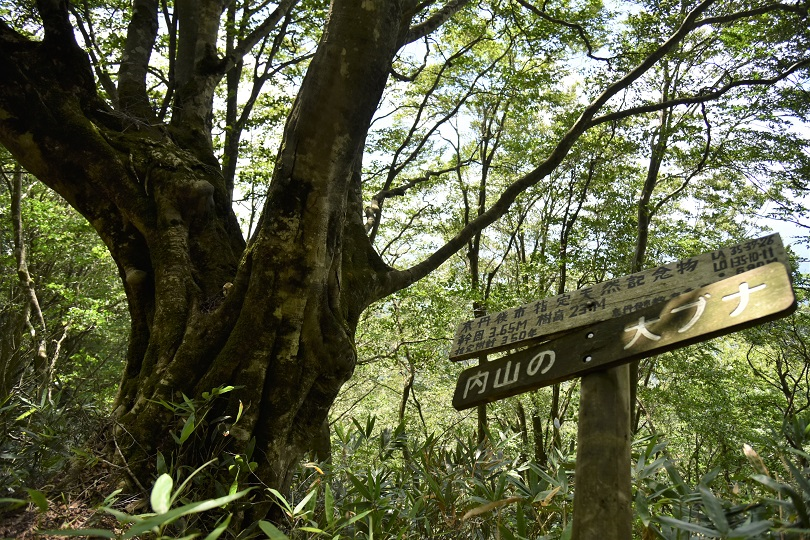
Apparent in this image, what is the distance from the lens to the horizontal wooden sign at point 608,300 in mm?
1877

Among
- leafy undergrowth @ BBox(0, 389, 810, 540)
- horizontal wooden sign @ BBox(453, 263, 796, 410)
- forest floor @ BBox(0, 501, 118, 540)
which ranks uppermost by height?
horizontal wooden sign @ BBox(453, 263, 796, 410)

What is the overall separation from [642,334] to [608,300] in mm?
314

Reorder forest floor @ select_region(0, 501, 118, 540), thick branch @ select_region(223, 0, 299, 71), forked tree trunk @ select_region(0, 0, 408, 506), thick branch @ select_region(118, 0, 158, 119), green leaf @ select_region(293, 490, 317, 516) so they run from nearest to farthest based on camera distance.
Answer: green leaf @ select_region(293, 490, 317, 516), forest floor @ select_region(0, 501, 118, 540), forked tree trunk @ select_region(0, 0, 408, 506), thick branch @ select_region(118, 0, 158, 119), thick branch @ select_region(223, 0, 299, 71)

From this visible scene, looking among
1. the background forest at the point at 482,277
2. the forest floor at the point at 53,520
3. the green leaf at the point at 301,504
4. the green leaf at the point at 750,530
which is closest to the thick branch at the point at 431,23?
the background forest at the point at 482,277

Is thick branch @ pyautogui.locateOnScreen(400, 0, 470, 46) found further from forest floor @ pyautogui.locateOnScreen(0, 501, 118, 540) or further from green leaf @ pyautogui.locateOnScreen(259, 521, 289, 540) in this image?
green leaf @ pyautogui.locateOnScreen(259, 521, 289, 540)

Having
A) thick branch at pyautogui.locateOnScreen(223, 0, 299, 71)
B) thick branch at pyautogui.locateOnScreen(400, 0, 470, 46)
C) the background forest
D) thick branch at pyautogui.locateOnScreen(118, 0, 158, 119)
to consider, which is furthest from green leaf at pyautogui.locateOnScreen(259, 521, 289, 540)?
thick branch at pyautogui.locateOnScreen(400, 0, 470, 46)

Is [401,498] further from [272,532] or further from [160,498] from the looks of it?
[160,498]

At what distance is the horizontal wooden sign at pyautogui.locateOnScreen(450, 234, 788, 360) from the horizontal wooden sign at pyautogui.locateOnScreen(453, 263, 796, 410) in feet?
0.35

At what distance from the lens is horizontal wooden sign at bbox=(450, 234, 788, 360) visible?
188 centimetres

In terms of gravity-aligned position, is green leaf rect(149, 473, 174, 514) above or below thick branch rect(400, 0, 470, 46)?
below

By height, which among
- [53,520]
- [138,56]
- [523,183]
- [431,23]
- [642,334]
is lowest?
[53,520]

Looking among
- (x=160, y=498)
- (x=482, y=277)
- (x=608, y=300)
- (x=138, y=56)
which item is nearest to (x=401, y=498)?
(x=608, y=300)

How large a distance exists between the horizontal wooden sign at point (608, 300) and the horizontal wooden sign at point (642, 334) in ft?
0.35

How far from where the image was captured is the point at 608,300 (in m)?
2.12
